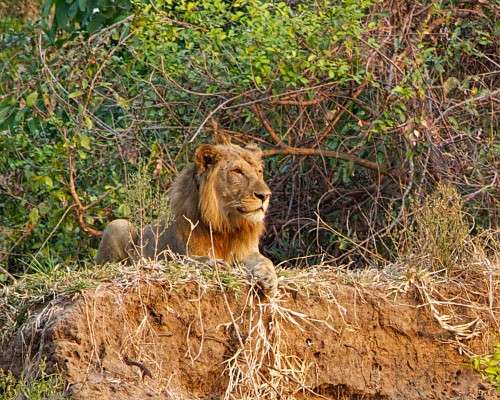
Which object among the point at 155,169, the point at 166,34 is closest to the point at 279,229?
the point at 155,169

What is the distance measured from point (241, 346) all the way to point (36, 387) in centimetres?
128

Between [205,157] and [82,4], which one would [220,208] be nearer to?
[205,157]

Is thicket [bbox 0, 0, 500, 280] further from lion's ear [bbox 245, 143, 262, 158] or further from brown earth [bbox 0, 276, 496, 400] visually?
brown earth [bbox 0, 276, 496, 400]

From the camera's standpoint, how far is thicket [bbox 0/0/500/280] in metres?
9.75

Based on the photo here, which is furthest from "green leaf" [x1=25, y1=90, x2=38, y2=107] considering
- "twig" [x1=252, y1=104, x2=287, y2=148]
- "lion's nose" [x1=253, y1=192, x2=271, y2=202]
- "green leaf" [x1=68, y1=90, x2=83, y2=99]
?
"lion's nose" [x1=253, y1=192, x2=271, y2=202]

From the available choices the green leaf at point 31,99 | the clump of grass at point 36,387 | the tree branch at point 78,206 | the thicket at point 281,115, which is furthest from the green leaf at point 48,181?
the clump of grass at point 36,387

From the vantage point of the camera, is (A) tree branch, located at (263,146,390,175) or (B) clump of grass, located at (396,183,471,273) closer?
(B) clump of grass, located at (396,183,471,273)

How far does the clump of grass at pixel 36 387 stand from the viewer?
20.2 feet

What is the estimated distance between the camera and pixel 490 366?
7141 mm

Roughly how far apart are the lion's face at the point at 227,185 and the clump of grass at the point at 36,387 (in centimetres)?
220


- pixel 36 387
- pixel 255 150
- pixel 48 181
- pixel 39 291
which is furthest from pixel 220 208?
pixel 36 387

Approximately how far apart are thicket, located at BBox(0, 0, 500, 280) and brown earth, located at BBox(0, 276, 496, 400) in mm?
1873

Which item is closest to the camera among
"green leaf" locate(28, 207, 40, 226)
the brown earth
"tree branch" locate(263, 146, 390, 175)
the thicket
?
the brown earth

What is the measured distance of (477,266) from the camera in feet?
26.2
